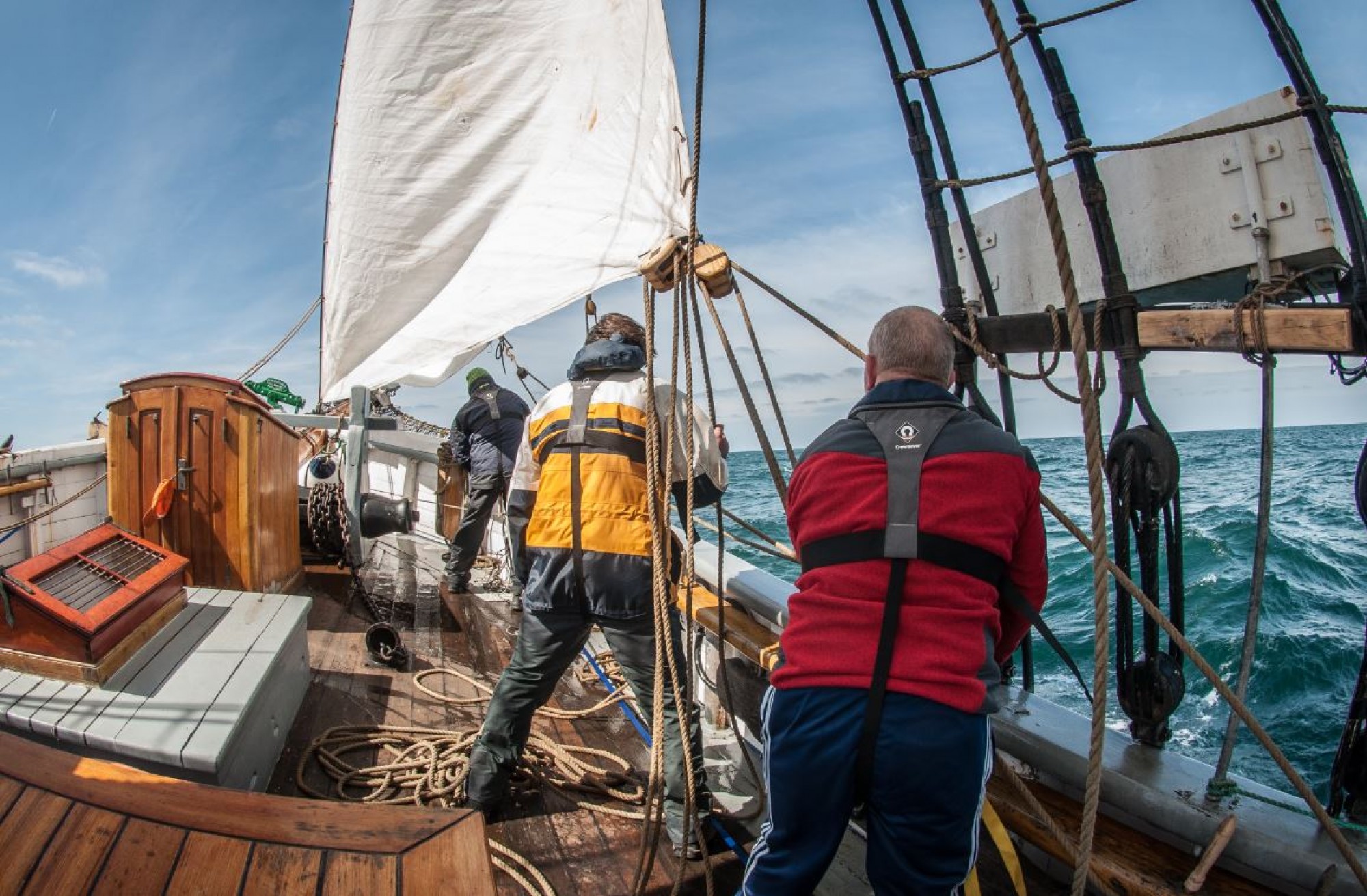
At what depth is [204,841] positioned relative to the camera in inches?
51.8

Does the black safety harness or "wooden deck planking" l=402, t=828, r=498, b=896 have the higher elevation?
the black safety harness

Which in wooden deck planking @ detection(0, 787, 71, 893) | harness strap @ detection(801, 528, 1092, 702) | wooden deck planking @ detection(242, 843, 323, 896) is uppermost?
harness strap @ detection(801, 528, 1092, 702)


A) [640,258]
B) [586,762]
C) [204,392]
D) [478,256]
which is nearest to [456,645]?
[586,762]

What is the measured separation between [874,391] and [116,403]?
12.2 feet

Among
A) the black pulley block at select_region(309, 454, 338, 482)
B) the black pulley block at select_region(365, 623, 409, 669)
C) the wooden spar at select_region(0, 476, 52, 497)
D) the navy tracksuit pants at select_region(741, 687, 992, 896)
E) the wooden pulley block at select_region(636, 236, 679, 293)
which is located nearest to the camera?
the navy tracksuit pants at select_region(741, 687, 992, 896)

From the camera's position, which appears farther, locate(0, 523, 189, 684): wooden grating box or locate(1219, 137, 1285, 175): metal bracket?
locate(0, 523, 189, 684): wooden grating box

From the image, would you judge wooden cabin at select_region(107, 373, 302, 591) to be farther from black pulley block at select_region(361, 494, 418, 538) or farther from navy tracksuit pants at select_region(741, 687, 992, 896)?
navy tracksuit pants at select_region(741, 687, 992, 896)

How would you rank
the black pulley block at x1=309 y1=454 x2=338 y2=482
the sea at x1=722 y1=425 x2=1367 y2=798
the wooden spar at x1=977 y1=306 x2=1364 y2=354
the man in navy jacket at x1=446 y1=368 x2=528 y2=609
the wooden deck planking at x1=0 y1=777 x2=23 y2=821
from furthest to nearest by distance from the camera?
the black pulley block at x1=309 y1=454 x2=338 y2=482 < the man in navy jacket at x1=446 y1=368 x2=528 y2=609 < the sea at x1=722 y1=425 x2=1367 y2=798 < the wooden spar at x1=977 y1=306 x2=1364 y2=354 < the wooden deck planking at x1=0 y1=777 x2=23 y2=821

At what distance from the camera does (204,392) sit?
346cm

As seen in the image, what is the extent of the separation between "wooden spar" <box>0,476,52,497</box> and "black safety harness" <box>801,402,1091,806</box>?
4663mm

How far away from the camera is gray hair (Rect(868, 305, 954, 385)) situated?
1.41m

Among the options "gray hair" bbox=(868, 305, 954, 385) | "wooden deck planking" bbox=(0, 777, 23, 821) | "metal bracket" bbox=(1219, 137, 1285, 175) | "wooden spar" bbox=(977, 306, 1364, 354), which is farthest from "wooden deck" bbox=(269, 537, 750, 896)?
"metal bracket" bbox=(1219, 137, 1285, 175)

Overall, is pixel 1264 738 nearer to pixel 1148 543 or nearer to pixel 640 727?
pixel 1148 543

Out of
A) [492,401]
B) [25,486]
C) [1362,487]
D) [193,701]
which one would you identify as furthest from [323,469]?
[1362,487]
